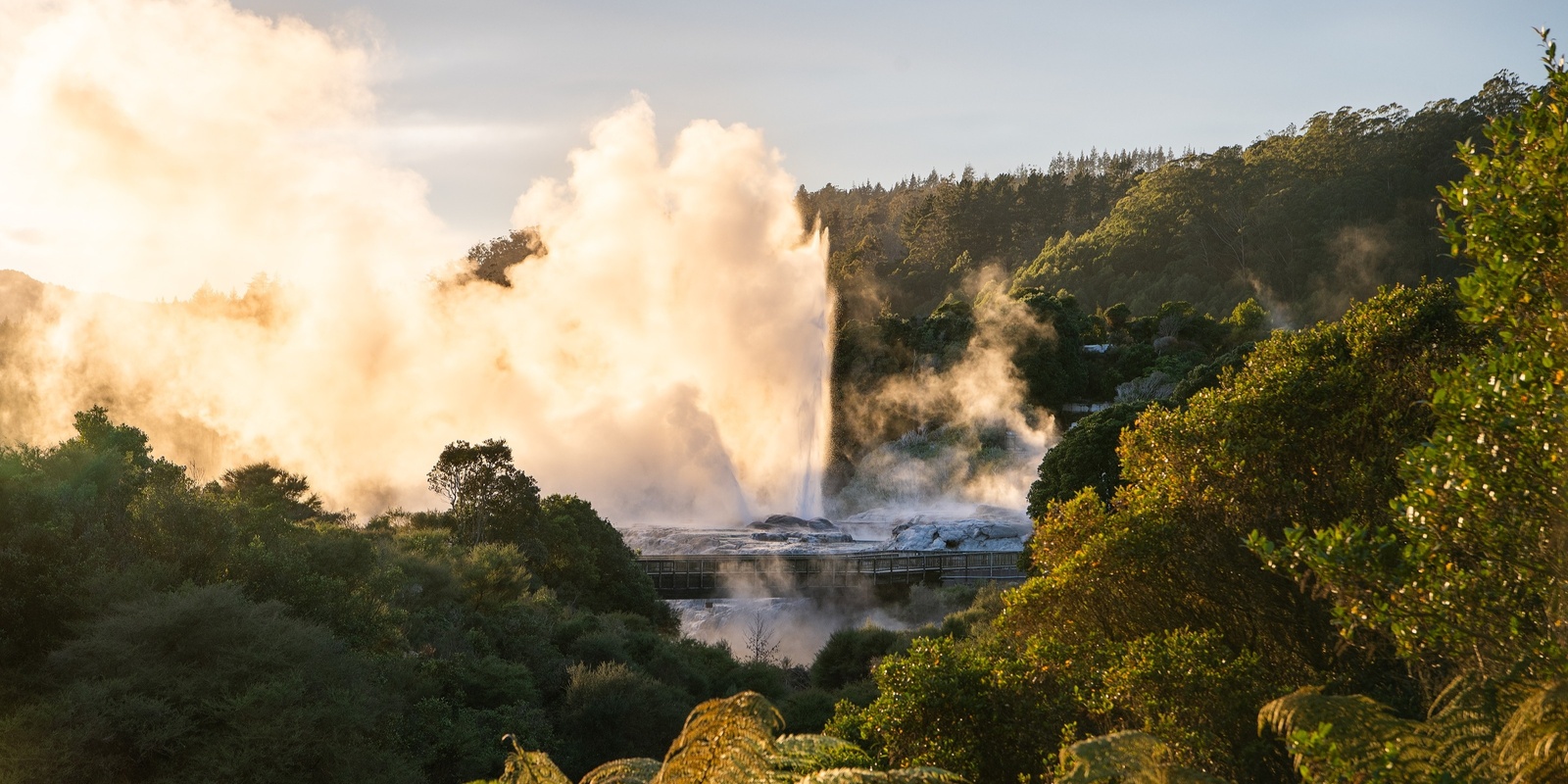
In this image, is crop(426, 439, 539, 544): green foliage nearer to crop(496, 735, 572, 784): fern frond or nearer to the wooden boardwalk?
the wooden boardwalk

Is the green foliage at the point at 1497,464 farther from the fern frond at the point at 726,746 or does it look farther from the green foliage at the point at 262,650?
the green foliage at the point at 262,650

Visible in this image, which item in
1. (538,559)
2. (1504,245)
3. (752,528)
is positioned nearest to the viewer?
(1504,245)

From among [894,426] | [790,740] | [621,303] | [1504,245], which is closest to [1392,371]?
[1504,245]

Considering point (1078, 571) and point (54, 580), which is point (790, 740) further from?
point (54, 580)

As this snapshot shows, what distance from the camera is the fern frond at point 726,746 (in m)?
4.86

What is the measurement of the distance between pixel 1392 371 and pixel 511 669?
13708mm

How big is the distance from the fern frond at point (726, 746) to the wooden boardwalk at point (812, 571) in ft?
89.3

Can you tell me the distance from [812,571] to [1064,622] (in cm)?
2469

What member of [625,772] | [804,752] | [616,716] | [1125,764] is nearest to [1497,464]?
[1125,764]

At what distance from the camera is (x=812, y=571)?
109ft

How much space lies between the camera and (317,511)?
108ft

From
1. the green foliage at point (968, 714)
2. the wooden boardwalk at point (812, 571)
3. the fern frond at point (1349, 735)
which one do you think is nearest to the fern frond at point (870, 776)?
the fern frond at point (1349, 735)

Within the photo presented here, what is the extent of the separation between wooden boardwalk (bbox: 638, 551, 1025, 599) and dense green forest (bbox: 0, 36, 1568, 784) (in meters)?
4.33

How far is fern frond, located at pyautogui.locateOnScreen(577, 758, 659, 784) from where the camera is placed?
215 inches
